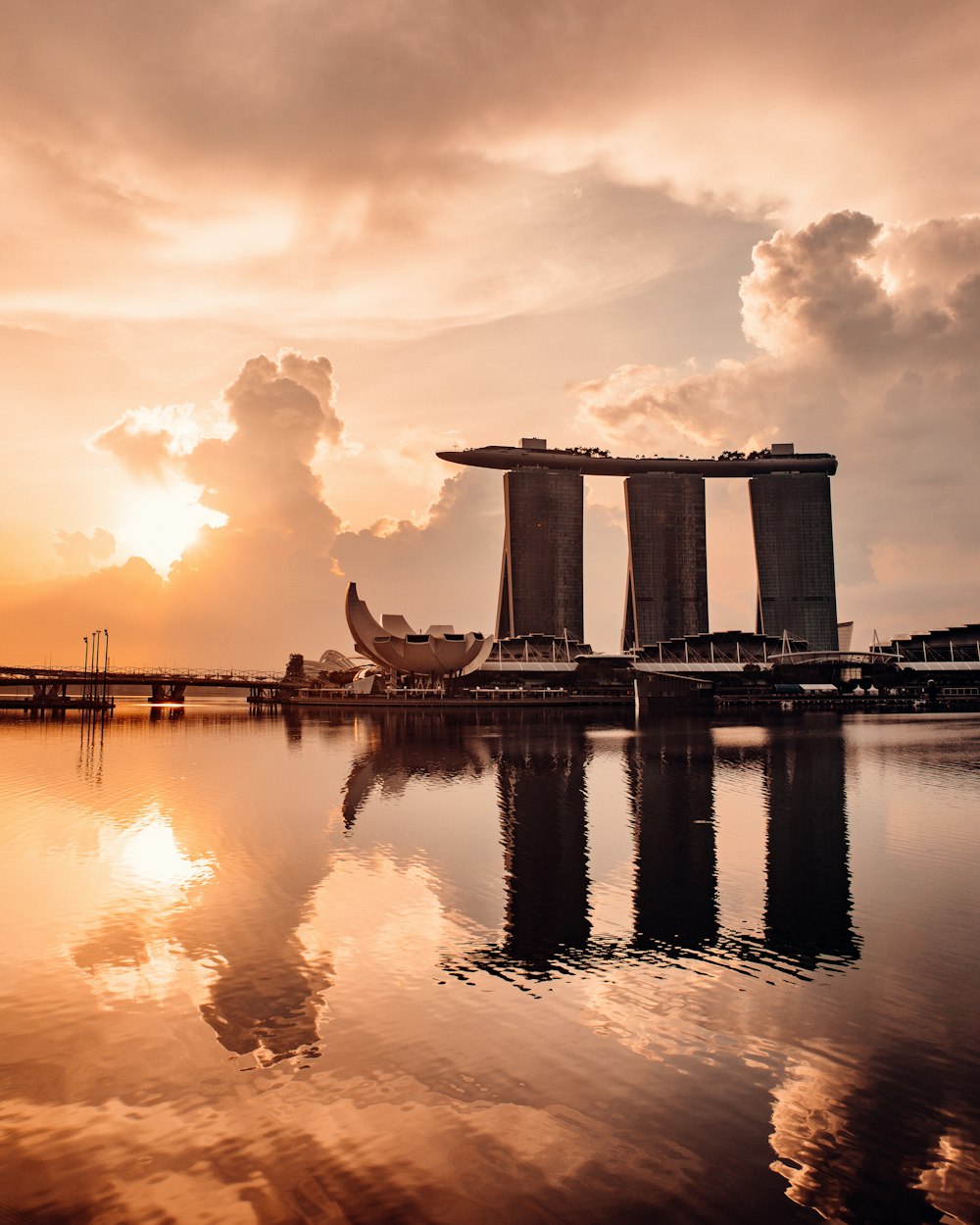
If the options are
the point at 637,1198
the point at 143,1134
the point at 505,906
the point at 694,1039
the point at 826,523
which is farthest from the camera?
the point at 826,523

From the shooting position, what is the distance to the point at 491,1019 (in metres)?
11.8

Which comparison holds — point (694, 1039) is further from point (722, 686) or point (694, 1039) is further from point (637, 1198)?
point (722, 686)

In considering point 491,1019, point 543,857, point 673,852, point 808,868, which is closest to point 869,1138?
point 491,1019

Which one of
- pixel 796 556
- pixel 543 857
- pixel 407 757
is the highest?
pixel 796 556

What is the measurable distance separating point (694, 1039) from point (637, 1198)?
360 cm

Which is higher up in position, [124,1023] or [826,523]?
[826,523]

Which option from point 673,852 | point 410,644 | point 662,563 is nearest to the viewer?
point 673,852

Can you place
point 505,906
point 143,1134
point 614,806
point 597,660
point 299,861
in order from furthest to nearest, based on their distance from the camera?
point 597,660, point 614,806, point 299,861, point 505,906, point 143,1134

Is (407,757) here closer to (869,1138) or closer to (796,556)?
(869,1138)

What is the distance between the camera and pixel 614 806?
30.6 meters

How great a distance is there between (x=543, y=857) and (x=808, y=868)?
263 inches

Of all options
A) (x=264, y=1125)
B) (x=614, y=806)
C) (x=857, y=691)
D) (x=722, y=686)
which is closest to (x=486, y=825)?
(x=614, y=806)

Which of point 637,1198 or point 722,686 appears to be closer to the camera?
point 637,1198

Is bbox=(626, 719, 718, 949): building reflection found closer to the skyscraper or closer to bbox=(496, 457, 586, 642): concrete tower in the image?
bbox=(496, 457, 586, 642): concrete tower
